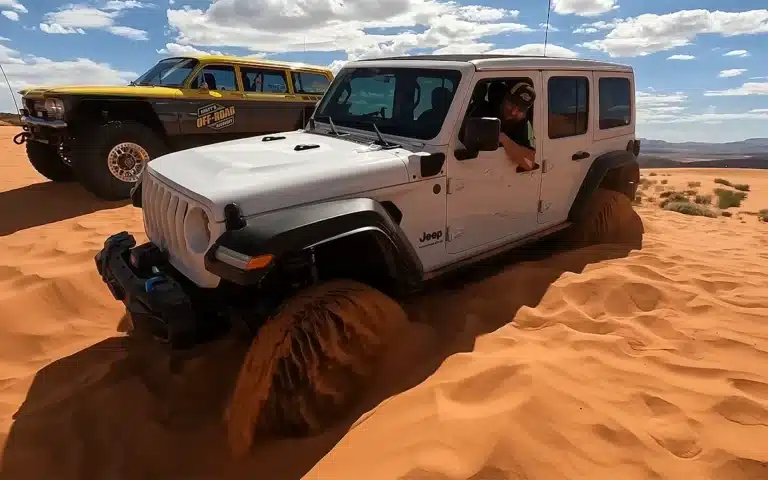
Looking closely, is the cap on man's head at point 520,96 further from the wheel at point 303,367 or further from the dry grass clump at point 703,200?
the dry grass clump at point 703,200

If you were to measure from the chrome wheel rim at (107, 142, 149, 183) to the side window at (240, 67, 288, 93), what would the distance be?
7.14 ft

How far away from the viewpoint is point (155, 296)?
2607mm

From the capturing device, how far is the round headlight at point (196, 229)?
106 inches

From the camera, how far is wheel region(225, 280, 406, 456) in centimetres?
261

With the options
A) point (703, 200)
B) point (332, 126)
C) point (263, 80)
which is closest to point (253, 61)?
point (263, 80)

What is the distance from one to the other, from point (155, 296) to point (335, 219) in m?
0.94

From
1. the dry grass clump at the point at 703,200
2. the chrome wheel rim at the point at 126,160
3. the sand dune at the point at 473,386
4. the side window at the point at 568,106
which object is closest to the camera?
the sand dune at the point at 473,386

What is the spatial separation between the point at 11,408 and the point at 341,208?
2131mm

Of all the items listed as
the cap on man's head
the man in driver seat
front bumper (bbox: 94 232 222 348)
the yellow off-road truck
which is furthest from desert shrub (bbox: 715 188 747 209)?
front bumper (bbox: 94 232 222 348)

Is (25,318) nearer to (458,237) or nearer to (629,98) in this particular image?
(458,237)

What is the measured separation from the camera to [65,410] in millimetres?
2926

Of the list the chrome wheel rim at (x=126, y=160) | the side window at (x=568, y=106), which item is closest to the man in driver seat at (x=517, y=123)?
the side window at (x=568, y=106)

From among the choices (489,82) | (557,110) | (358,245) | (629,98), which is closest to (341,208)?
(358,245)

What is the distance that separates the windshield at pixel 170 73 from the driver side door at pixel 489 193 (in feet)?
18.9
